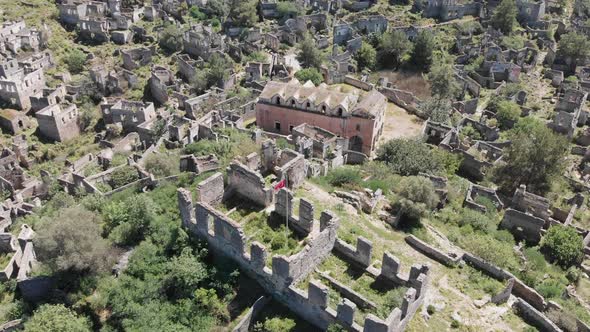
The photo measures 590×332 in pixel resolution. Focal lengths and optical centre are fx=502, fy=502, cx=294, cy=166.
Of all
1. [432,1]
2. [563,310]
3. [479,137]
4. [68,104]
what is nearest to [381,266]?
[563,310]

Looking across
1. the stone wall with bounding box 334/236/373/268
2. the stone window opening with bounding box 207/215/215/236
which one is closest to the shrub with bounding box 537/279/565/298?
the stone wall with bounding box 334/236/373/268

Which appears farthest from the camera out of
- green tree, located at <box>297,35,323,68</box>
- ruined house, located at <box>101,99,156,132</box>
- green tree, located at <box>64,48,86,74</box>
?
green tree, located at <box>297,35,323,68</box>

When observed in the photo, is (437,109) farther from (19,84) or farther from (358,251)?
(19,84)

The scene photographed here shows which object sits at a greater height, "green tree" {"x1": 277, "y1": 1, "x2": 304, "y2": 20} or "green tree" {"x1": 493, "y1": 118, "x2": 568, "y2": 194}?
"green tree" {"x1": 277, "y1": 1, "x2": 304, "y2": 20}

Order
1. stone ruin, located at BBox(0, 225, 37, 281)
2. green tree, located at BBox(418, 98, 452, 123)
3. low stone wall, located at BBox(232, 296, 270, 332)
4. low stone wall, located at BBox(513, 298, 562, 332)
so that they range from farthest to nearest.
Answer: green tree, located at BBox(418, 98, 452, 123) → stone ruin, located at BBox(0, 225, 37, 281) → low stone wall, located at BBox(513, 298, 562, 332) → low stone wall, located at BBox(232, 296, 270, 332)

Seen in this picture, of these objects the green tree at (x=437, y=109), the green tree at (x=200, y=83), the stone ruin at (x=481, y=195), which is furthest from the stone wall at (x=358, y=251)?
the green tree at (x=200, y=83)

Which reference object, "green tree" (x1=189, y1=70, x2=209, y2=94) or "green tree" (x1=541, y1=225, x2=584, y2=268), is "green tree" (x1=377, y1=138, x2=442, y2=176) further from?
"green tree" (x1=189, y1=70, x2=209, y2=94)

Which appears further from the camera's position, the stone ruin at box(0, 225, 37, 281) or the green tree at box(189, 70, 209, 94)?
the green tree at box(189, 70, 209, 94)

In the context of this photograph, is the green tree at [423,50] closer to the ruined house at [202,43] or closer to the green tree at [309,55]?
the green tree at [309,55]
